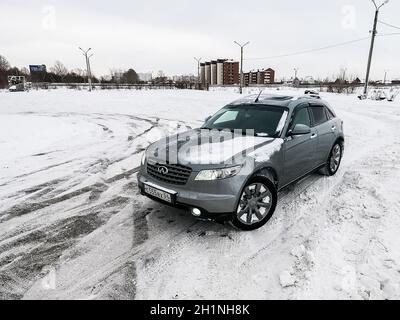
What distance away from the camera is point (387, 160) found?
712 centimetres

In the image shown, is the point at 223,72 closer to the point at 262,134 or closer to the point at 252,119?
the point at 252,119

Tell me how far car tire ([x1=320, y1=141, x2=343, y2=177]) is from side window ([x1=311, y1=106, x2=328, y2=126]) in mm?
685

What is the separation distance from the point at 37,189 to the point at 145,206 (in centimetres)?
226

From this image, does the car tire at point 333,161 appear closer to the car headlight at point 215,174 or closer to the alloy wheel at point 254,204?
the alloy wheel at point 254,204

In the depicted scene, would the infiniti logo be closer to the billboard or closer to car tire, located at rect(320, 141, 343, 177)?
car tire, located at rect(320, 141, 343, 177)

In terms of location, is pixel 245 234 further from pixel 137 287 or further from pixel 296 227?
pixel 137 287

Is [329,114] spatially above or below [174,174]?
above

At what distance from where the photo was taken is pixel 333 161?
617cm

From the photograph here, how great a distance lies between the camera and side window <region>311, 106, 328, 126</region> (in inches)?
217

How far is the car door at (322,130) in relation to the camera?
17.9 ft

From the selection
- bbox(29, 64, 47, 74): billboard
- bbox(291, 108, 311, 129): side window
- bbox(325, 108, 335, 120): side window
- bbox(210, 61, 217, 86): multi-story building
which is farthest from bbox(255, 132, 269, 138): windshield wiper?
bbox(210, 61, 217, 86): multi-story building

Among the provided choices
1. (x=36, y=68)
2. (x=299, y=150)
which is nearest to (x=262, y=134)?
(x=299, y=150)

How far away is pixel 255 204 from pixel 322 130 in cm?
239

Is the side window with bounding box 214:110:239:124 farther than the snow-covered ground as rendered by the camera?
Yes
